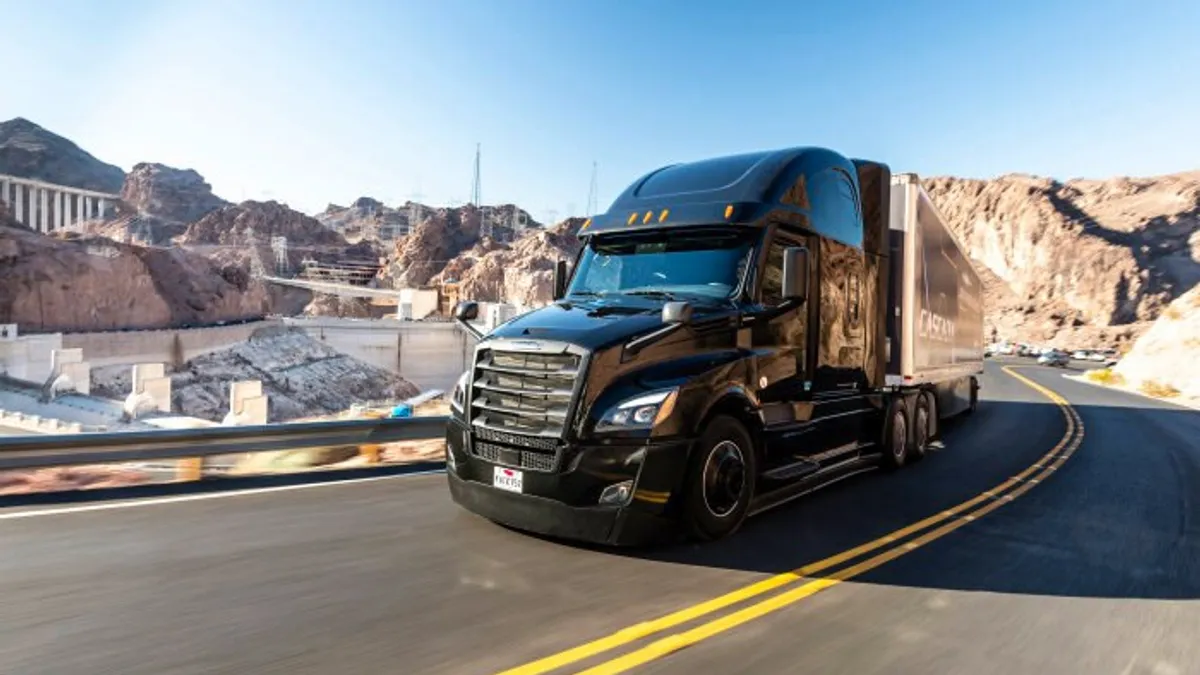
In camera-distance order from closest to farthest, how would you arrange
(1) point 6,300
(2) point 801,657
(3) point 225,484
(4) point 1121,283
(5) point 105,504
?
(2) point 801,657
(5) point 105,504
(3) point 225,484
(1) point 6,300
(4) point 1121,283

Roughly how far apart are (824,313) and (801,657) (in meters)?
3.99

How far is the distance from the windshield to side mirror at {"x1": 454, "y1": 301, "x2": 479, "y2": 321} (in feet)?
3.18

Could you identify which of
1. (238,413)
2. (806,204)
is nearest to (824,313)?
(806,204)

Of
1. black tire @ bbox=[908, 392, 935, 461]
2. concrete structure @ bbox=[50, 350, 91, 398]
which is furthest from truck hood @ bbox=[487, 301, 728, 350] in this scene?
concrete structure @ bbox=[50, 350, 91, 398]

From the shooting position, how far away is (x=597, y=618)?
4.03 metres

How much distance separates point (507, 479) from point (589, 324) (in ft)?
4.39

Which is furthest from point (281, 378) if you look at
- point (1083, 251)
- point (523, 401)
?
point (1083, 251)

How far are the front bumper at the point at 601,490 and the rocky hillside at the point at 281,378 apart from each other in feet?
162

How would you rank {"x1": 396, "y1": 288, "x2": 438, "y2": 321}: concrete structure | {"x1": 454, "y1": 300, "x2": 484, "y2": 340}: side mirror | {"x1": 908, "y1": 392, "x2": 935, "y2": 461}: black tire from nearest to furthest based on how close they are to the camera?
{"x1": 454, "y1": 300, "x2": 484, "y2": 340}: side mirror
{"x1": 908, "y1": 392, "x2": 935, "y2": 461}: black tire
{"x1": 396, "y1": 288, "x2": 438, "y2": 321}: concrete structure

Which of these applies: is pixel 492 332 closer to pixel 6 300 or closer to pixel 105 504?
pixel 105 504

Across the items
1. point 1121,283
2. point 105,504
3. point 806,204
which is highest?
point 1121,283

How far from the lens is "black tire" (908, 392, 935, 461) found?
31.7ft

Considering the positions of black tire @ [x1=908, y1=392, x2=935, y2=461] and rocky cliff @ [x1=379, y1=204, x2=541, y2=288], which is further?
rocky cliff @ [x1=379, y1=204, x2=541, y2=288]

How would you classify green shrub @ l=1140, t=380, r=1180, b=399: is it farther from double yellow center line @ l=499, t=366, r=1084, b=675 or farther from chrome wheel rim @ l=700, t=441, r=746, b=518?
chrome wheel rim @ l=700, t=441, r=746, b=518
